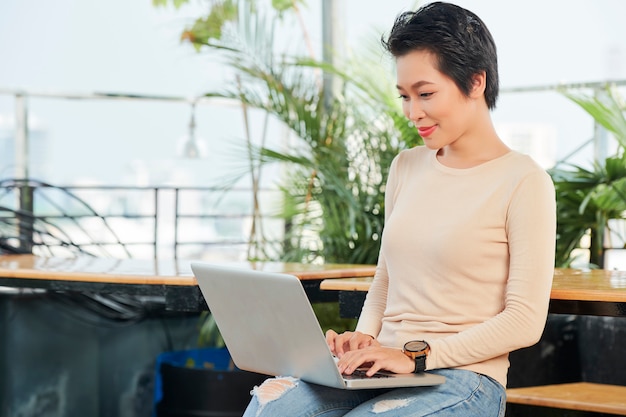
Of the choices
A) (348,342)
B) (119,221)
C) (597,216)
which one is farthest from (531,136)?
(348,342)

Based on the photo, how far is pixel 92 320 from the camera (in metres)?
4.36

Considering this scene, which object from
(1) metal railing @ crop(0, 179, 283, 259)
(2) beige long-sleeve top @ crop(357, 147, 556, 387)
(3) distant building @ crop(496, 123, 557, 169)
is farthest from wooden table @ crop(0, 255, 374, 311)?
(3) distant building @ crop(496, 123, 557, 169)

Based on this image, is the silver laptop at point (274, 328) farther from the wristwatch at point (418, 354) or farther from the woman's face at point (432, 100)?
the woman's face at point (432, 100)

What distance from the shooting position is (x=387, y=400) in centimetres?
182

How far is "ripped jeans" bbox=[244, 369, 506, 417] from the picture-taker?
1.79 m

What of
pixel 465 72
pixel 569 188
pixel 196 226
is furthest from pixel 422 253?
pixel 196 226

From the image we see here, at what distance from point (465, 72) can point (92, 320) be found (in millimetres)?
2854

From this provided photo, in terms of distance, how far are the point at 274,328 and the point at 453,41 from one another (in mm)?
667

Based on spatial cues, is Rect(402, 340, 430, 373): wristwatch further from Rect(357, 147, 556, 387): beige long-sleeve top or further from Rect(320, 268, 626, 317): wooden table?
Rect(320, 268, 626, 317): wooden table

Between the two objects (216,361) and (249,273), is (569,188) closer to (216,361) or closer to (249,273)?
(216,361)

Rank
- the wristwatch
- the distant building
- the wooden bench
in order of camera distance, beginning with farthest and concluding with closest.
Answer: the distant building < the wooden bench < the wristwatch

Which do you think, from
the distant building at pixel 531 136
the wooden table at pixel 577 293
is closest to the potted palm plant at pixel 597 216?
the wooden table at pixel 577 293

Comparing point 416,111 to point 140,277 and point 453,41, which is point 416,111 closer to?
point 453,41

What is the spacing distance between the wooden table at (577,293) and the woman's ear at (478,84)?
1.62 ft
